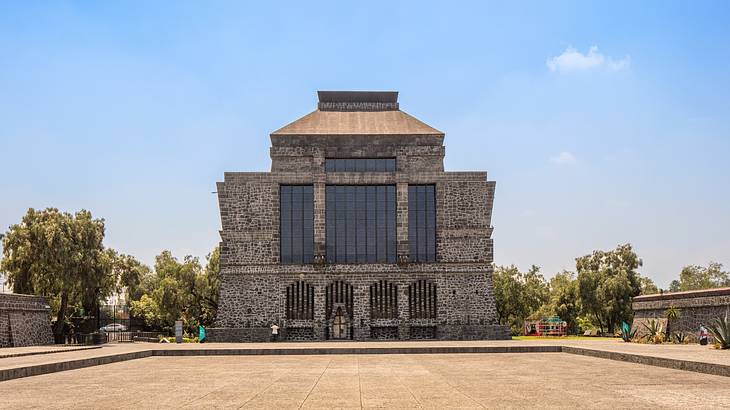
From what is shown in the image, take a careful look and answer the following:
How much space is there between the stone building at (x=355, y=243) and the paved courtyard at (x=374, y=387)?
25.9 m

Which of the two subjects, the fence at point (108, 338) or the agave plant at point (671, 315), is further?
the fence at point (108, 338)

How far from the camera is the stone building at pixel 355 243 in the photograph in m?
49.2

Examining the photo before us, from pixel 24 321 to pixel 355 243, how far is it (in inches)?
825

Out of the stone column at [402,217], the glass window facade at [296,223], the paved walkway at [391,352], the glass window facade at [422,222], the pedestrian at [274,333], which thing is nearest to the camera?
the paved walkway at [391,352]

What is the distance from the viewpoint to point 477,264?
49969 millimetres

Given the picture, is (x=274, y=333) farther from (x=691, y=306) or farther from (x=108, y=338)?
(x=691, y=306)

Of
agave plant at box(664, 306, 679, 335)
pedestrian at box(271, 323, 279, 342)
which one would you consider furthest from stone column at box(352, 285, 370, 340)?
agave plant at box(664, 306, 679, 335)

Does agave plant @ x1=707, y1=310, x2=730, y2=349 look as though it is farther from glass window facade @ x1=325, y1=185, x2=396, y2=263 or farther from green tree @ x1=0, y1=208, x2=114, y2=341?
green tree @ x1=0, y1=208, x2=114, y2=341

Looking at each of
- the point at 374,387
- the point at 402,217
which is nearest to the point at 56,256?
the point at 402,217

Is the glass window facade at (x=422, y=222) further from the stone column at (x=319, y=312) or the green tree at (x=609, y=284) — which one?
the green tree at (x=609, y=284)

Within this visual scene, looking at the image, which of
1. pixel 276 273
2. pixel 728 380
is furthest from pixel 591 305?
pixel 728 380

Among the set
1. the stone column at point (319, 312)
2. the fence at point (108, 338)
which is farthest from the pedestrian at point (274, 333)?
the fence at point (108, 338)

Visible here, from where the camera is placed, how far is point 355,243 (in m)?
50.0

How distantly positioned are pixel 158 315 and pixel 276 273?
16.7 meters
